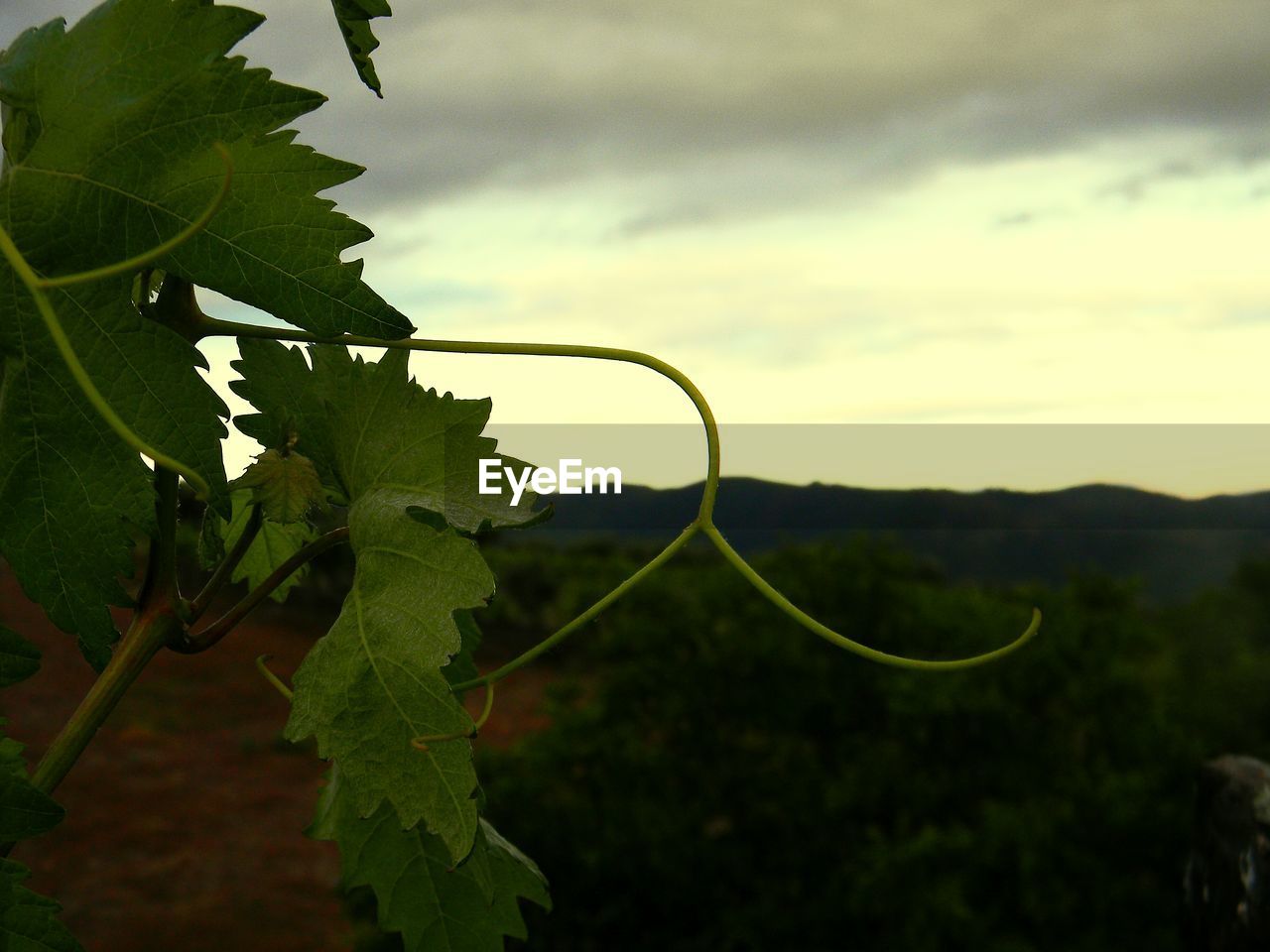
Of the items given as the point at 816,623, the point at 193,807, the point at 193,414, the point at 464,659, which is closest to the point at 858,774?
the point at 464,659

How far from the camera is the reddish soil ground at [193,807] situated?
5785 mm

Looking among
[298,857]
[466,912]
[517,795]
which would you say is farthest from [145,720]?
[466,912]

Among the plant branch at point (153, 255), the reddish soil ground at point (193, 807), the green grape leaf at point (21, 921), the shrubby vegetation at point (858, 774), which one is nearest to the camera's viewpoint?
the plant branch at point (153, 255)

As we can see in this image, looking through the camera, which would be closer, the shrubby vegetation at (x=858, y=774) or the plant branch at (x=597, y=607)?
the plant branch at (x=597, y=607)

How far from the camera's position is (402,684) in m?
0.59

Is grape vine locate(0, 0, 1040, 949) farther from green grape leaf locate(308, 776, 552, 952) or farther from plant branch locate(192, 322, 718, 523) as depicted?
green grape leaf locate(308, 776, 552, 952)

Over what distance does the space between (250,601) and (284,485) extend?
64 millimetres

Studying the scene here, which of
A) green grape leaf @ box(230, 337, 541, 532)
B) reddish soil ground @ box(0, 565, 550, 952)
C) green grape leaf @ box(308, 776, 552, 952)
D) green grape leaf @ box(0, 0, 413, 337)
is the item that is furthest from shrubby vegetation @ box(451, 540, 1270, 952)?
green grape leaf @ box(0, 0, 413, 337)

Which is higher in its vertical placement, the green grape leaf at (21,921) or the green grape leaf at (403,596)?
the green grape leaf at (403,596)

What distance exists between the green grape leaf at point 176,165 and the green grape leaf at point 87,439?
0.09 ft

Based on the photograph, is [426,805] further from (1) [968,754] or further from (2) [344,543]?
(1) [968,754]

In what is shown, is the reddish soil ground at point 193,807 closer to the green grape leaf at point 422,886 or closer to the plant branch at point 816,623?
the green grape leaf at point 422,886

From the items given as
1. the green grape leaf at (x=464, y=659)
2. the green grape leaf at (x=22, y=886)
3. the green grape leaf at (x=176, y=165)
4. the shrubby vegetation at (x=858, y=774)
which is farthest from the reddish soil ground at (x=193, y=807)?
the green grape leaf at (x=176, y=165)

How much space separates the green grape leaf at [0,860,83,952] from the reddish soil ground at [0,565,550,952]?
4.47 metres
